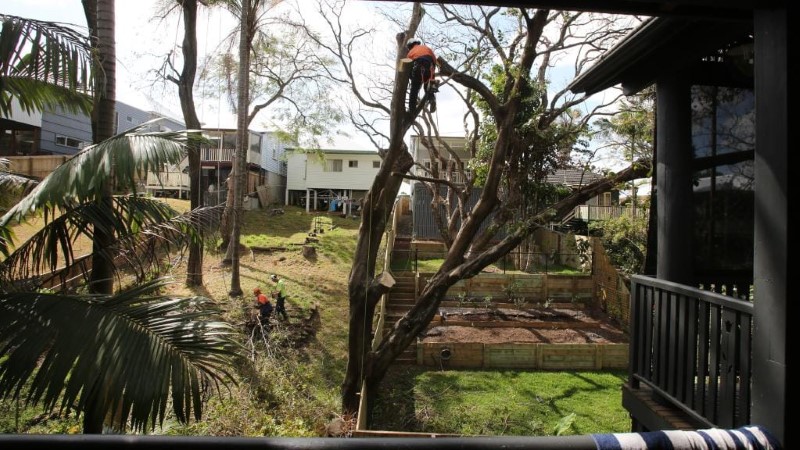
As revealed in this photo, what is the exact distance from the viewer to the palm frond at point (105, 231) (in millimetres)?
3725

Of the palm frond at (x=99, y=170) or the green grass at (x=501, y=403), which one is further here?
the green grass at (x=501, y=403)

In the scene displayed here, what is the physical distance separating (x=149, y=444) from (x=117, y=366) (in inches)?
56.7

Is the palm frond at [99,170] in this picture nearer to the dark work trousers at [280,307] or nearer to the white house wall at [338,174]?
the dark work trousers at [280,307]

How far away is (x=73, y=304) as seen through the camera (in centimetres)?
286

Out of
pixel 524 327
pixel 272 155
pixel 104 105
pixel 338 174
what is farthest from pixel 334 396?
pixel 272 155

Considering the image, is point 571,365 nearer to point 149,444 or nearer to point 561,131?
point 561,131

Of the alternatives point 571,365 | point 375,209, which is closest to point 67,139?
point 375,209

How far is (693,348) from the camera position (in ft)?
10.6

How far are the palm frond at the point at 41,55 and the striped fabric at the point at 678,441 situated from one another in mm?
3955

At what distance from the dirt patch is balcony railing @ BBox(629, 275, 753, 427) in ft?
32.0

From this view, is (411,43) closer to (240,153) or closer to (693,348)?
(693,348)

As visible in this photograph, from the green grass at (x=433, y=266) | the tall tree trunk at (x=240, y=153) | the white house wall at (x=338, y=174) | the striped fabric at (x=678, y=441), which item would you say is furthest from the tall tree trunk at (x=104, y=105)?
the white house wall at (x=338, y=174)

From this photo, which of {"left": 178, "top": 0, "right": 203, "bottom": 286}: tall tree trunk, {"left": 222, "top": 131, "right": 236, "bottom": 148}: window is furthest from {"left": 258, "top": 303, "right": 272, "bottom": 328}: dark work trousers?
{"left": 222, "top": 131, "right": 236, "bottom": 148}: window

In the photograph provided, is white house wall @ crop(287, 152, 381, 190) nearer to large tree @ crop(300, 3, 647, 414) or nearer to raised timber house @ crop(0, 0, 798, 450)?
large tree @ crop(300, 3, 647, 414)
